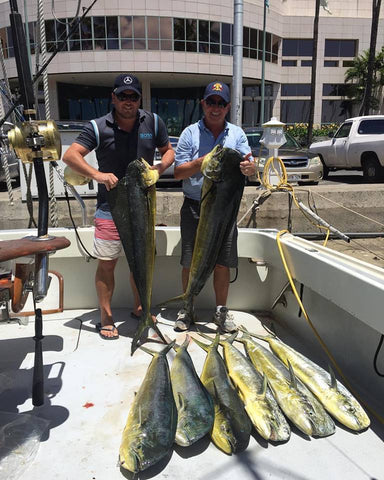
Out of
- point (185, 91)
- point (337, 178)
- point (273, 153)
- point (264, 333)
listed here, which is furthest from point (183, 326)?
point (185, 91)

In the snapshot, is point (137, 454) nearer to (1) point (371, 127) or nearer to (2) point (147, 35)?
(1) point (371, 127)

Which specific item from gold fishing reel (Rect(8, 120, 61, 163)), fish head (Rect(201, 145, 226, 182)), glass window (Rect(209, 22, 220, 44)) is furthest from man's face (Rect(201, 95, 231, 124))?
glass window (Rect(209, 22, 220, 44))

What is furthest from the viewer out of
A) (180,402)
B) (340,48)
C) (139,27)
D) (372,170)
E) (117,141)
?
(340,48)

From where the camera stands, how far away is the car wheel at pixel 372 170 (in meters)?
11.5

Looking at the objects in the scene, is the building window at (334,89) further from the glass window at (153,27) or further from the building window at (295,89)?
the glass window at (153,27)

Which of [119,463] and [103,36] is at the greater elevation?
[103,36]

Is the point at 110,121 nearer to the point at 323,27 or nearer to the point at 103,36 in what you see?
the point at 103,36

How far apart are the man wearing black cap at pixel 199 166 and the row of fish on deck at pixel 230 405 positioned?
30.8 inches

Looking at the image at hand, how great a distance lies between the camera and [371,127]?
11883 millimetres

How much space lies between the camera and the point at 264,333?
11.2 feet

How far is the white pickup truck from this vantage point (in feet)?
37.7

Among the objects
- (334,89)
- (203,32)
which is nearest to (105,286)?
(203,32)

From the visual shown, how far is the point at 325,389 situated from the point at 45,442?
1606 millimetres

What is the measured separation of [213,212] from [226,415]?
1507 millimetres
